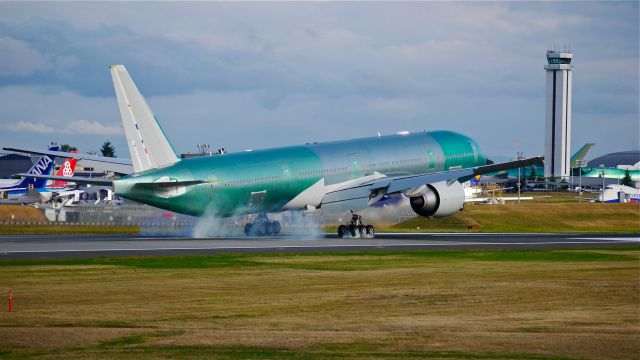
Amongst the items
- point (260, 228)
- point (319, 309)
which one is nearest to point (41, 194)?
point (260, 228)

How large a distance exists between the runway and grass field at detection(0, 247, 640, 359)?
13.2 feet

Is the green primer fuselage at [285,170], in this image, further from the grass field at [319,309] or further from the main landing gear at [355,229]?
the grass field at [319,309]

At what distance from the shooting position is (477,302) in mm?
27156

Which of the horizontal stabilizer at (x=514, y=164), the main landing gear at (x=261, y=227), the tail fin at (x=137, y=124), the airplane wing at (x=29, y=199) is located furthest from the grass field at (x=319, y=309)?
the airplane wing at (x=29, y=199)

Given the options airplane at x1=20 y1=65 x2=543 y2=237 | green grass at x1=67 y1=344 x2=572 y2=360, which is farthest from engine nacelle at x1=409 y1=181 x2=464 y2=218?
green grass at x1=67 y1=344 x2=572 y2=360

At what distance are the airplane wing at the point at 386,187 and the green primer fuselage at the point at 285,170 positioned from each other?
70 centimetres

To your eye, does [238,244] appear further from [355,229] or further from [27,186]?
[27,186]

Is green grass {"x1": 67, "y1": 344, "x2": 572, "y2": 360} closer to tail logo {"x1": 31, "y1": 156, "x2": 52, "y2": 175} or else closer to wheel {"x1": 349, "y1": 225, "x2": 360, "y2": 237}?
wheel {"x1": 349, "y1": 225, "x2": 360, "y2": 237}

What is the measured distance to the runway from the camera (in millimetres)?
43219

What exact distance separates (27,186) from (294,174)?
71451mm

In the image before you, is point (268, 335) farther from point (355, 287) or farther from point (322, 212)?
point (322, 212)

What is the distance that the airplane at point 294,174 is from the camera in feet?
162

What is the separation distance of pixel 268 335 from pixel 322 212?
123 feet

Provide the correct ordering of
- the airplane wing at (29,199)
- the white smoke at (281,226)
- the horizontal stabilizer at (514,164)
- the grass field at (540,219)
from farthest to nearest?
1. the airplane wing at (29,199)
2. the grass field at (540,219)
3. the horizontal stabilizer at (514,164)
4. the white smoke at (281,226)
